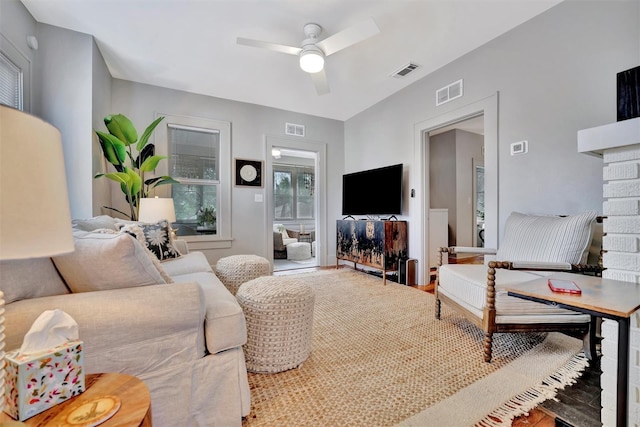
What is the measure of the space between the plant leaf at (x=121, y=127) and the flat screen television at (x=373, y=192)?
3022 mm

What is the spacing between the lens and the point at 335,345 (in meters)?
2.02

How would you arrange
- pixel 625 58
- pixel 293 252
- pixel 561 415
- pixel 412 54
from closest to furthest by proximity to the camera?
1. pixel 561 415
2. pixel 625 58
3. pixel 412 54
4. pixel 293 252

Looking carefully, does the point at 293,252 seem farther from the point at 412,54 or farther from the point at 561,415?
the point at 561,415

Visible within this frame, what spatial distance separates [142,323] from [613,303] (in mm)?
1625

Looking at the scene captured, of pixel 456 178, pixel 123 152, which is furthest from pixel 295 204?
pixel 123 152

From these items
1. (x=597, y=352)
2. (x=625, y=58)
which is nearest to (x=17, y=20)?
(x=625, y=58)

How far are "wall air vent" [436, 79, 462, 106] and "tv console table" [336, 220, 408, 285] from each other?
159cm

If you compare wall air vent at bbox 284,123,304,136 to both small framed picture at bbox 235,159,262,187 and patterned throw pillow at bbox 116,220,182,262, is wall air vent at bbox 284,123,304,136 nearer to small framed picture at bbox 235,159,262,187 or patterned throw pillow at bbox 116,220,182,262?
small framed picture at bbox 235,159,262,187

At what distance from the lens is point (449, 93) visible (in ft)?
10.6

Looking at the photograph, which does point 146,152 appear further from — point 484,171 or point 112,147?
point 484,171

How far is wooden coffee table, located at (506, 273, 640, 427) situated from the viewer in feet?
2.84

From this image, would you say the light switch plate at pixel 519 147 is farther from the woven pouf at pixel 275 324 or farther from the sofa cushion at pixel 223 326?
the sofa cushion at pixel 223 326

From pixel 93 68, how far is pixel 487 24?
3812 millimetres

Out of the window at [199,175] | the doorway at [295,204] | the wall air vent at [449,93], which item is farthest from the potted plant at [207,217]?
the wall air vent at [449,93]
